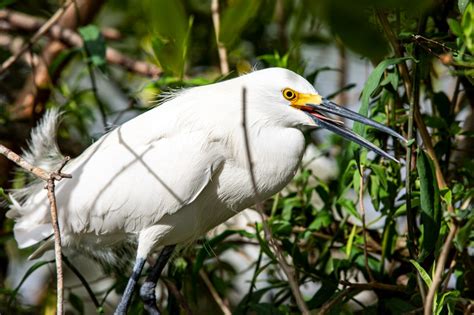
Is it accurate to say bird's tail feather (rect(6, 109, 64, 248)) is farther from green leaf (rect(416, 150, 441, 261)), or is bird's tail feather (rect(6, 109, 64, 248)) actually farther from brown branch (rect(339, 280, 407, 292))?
green leaf (rect(416, 150, 441, 261))

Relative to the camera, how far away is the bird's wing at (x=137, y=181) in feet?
5.04

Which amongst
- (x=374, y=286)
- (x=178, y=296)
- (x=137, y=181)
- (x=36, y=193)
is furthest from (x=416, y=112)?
(x=36, y=193)

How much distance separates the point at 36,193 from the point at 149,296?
381 millimetres

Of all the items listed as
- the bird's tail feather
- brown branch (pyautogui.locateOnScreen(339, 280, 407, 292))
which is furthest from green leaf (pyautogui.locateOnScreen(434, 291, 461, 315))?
the bird's tail feather

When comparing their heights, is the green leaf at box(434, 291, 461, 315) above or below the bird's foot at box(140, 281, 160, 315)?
above

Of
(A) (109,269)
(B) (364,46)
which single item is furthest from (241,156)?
(B) (364,46)

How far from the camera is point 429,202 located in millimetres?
1334

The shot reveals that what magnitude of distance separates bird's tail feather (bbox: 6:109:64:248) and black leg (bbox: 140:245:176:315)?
0.30 meters

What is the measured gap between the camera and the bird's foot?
72.6 inches

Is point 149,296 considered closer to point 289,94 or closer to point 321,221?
point 321,221

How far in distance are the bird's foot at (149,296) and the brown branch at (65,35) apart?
2.92 ft

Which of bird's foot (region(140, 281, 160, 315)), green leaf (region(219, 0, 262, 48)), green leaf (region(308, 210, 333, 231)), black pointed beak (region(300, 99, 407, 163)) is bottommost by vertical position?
bird's foot (region(140, 281, 160, 315))

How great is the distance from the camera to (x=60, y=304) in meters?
1.09

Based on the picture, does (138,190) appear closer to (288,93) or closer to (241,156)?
(241,156)
